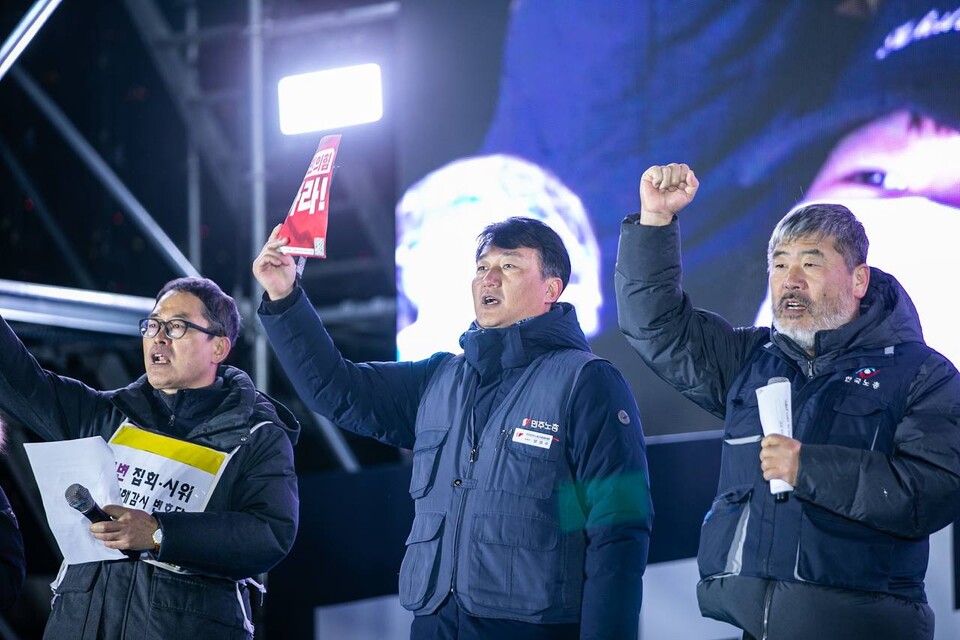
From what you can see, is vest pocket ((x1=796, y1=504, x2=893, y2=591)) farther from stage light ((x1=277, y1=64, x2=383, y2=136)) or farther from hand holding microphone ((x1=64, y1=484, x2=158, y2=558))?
stage light ((x1=277, y1=64, x2=383, y2=136))

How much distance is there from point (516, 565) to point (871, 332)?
0.83m

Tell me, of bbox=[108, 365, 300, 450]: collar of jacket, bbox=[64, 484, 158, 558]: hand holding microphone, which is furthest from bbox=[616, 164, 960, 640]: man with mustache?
bbox=[64, 484, 158, 558]: hand holding microphone

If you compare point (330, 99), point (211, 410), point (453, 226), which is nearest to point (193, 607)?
point (211, 410)

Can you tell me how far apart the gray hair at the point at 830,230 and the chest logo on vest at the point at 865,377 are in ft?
0.77

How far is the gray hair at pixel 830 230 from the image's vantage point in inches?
85.4

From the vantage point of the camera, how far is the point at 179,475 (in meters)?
2.29

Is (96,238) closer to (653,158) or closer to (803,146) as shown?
(653,158)

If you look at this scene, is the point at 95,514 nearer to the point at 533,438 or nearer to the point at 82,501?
the point at 82,501

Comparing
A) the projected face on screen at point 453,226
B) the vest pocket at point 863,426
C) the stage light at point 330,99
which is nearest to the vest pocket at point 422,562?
the vest pocket at point 863,426

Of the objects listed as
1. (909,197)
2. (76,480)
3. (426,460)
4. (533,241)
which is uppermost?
(909,197)

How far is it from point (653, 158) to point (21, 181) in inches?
120

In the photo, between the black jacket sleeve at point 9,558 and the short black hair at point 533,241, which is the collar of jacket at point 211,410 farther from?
the short black hair at point 533,241

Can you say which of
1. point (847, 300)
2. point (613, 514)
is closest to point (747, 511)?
point (613, 514)

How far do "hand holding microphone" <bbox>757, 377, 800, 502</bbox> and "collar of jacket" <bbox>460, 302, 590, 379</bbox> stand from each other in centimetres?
54
